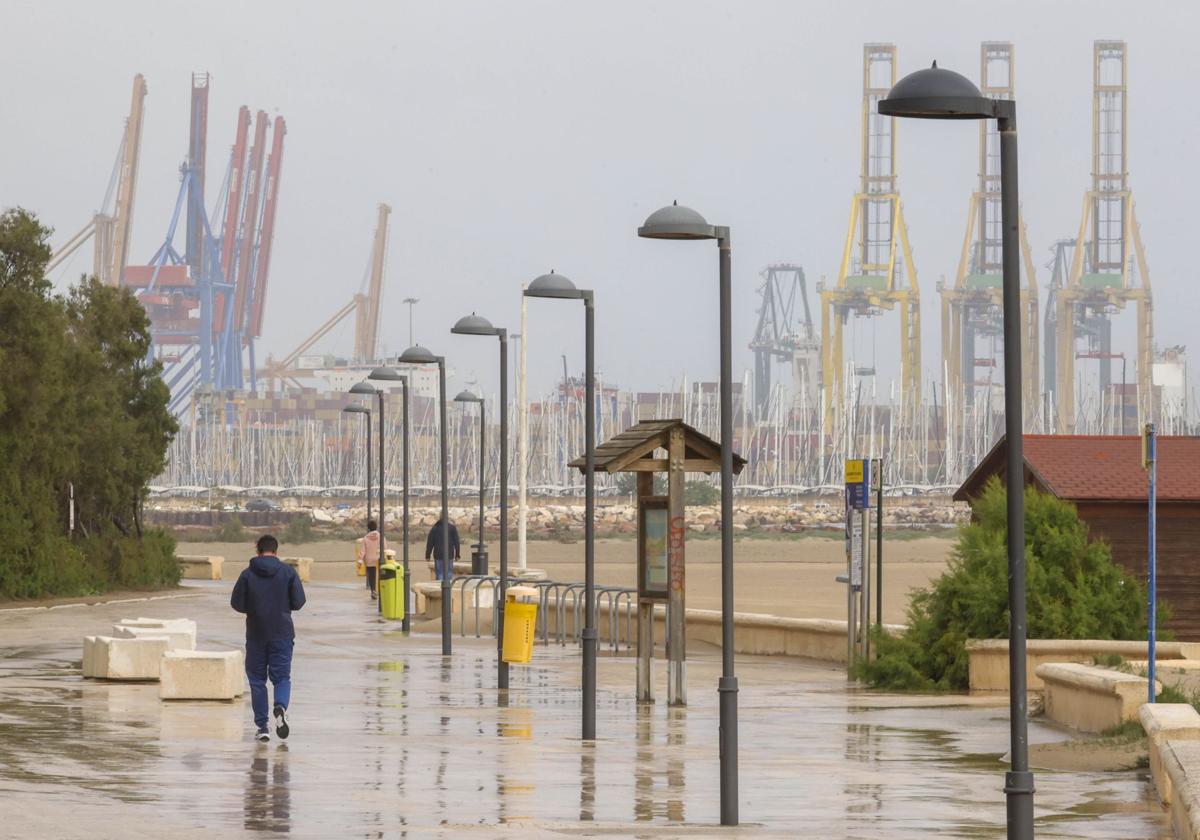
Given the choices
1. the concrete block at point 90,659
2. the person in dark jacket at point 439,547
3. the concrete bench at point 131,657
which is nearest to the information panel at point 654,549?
the concrete bench at point 131,657

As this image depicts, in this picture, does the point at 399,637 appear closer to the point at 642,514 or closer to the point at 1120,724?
the point at 642,514

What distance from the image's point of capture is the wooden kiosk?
22062 millimetres

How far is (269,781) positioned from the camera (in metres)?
14.7

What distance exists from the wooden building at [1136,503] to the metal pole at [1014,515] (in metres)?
15.5

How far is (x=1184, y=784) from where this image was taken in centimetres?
1136

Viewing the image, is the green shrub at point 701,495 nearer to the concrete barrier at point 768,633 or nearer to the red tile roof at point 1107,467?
the concrete barrier at point 768,633

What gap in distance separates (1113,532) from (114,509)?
29.4m

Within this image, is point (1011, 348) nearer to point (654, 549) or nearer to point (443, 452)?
point (654, 549)

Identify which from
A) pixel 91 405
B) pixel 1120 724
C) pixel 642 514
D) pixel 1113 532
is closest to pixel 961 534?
pixel 1113 532

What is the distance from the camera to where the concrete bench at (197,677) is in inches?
837

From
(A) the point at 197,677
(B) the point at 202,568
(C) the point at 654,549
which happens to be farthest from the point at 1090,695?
(B) the point at 202,568

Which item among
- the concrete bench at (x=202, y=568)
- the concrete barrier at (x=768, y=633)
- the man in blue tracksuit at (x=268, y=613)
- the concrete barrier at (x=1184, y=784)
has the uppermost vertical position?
the man in blue tracksuit at (x=268, y=613)

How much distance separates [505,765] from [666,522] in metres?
6.46

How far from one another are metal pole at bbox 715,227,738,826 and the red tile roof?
11856 millimetres
